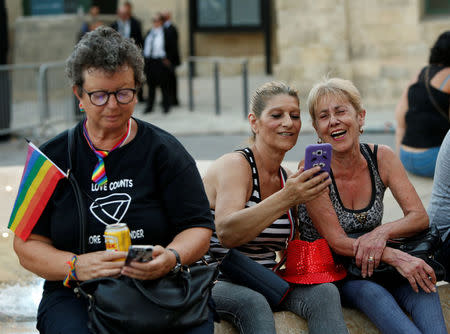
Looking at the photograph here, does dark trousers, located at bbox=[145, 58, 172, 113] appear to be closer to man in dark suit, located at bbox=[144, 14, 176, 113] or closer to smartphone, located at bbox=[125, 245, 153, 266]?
man in dark suit, located at bbox=[144, 14, 176, 113]

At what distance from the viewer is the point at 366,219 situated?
12.0 ft

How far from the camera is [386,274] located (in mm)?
3473

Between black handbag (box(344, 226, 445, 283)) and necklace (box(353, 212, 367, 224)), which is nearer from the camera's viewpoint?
black handbag (box(344, 226, 445, 283))

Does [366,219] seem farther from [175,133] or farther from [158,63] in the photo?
[158,63]

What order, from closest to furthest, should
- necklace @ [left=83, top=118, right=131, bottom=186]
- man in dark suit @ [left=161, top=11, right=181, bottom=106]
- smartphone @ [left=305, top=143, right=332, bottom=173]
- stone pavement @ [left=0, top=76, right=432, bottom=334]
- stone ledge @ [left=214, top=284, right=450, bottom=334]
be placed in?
necklace @ [left=83, top=118, right=131, bottom=186], smartphone @ [left=305, top=143, right=332, bottom=173], stone ledge @ [left=214, top=284, right=450, bottom=334], stone pavement @ [left=0, top=76, right=432, bottom=334], man in dark suit @ [left=161, top=11, right=181, bottom=106]

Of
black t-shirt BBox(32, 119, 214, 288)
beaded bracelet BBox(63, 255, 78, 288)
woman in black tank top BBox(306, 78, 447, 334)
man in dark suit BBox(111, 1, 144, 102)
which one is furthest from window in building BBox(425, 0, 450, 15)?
beaded bracelet BBox(63, 255, 78, 288)

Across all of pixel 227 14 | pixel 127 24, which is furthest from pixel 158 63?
pixel 227 14

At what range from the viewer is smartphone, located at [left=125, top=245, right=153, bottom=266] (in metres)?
2.69

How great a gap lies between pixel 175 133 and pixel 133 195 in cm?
830

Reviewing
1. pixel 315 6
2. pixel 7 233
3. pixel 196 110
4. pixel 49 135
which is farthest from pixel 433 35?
pixel 7 233

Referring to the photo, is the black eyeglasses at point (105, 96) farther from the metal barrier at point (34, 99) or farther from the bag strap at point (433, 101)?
the metal barrier at point (34, 99)

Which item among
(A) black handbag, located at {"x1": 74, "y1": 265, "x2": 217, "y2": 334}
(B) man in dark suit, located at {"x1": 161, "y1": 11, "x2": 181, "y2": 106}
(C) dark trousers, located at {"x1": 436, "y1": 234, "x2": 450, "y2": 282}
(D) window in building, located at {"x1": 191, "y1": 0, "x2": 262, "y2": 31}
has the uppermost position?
(D) window in building, located at {"x1": 191, "y1": 0, "x2": 262, "y2": 31}

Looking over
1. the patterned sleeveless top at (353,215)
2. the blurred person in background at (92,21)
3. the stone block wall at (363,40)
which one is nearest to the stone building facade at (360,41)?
the stone block wall at (363,40)

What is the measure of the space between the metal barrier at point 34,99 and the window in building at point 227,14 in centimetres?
593
